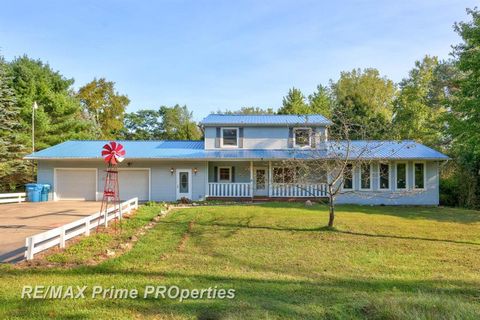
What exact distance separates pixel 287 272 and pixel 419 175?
15701 mm

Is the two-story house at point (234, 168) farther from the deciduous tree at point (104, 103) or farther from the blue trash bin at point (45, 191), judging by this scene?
the deciduous tree at point (104, 103)

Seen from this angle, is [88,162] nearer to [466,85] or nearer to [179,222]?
[179,222]

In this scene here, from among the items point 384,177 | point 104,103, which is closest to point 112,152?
point 384,177

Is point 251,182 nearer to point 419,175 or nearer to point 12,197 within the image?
point 419,175

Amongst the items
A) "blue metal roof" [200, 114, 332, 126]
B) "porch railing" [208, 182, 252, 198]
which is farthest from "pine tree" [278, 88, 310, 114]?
"porch railing" [208, 182, 252, 198]

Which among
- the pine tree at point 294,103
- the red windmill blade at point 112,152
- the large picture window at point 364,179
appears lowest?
the large picture window at point 364,179

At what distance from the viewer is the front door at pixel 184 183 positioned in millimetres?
Answer: 19938

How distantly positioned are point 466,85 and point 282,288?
1133 centimetres

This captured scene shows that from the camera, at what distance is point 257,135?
2109 cm

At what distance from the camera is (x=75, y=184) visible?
812 inches

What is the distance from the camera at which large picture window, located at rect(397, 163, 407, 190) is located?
19.6 meters

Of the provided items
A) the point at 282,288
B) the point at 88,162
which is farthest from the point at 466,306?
the point at 88,162

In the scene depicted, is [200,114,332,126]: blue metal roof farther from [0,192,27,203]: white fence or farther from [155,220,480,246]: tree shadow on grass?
[0,192,27,203]: white fence

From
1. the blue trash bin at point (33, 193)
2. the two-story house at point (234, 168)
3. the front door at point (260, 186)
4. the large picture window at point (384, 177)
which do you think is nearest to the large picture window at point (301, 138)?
the two-story house at point (234, 168)
